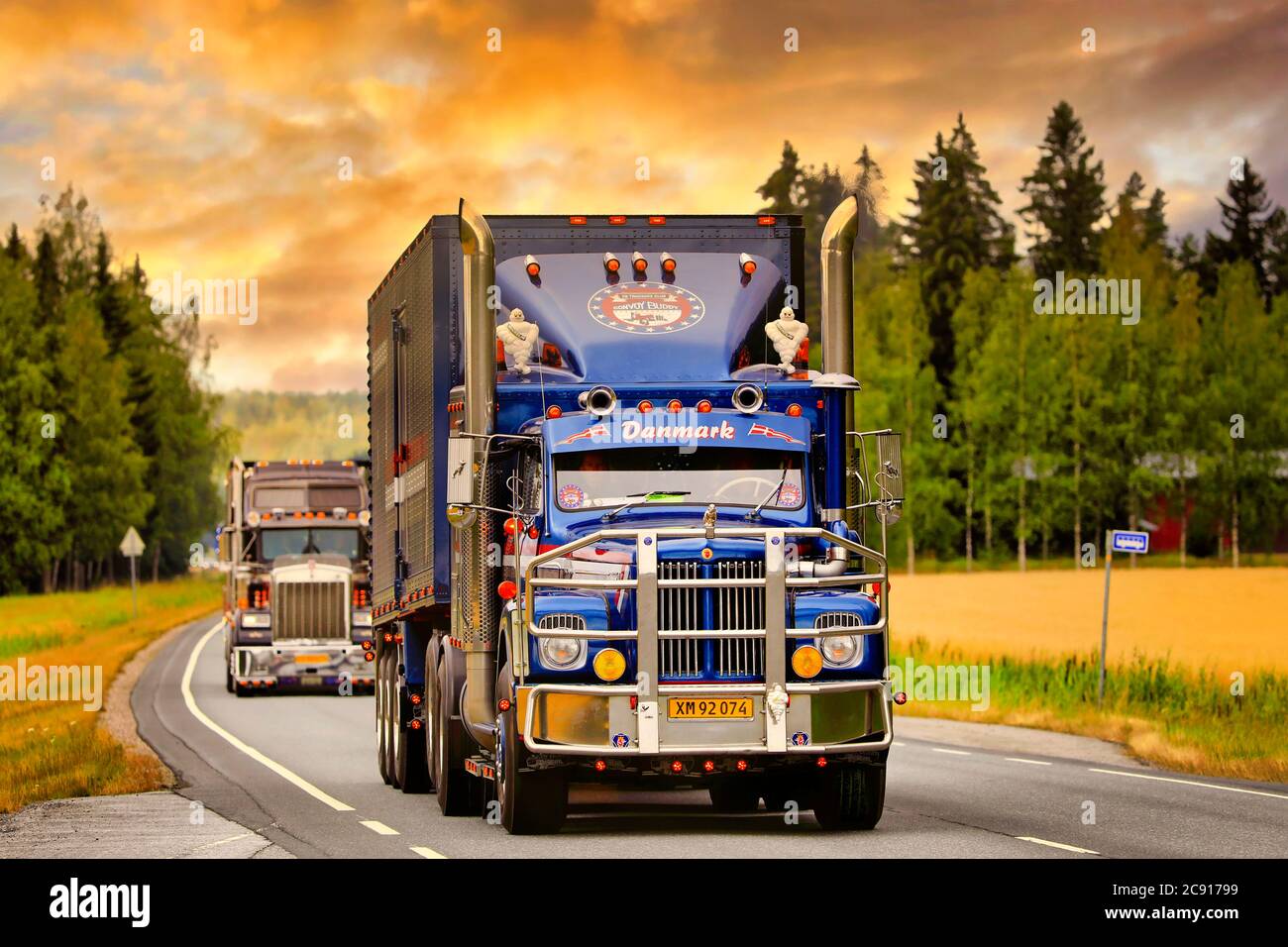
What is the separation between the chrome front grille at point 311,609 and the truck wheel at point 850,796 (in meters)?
21.1

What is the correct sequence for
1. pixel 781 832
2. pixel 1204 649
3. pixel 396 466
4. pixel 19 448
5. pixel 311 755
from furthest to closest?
pixel 19 448 → pixel 1204 649 → pixel 311 755 → pixel 396 466 → pixel 781 832

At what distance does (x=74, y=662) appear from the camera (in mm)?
46625

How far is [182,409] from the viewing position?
121062 millimetres

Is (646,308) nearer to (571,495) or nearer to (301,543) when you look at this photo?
(571,495)

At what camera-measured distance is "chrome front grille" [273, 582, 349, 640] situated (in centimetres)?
3609

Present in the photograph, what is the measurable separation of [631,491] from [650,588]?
4.40ft

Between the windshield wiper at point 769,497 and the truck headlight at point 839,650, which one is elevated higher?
the windshield wiper at point 769,497

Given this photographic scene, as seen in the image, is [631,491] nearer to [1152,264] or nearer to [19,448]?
[19,448]

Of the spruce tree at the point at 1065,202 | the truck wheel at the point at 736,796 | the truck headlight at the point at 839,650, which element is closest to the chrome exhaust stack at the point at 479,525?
the truck wheel at the point at 736,796

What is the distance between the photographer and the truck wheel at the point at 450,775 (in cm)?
1717

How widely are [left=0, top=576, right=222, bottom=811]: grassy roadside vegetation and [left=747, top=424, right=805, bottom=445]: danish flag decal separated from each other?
7.26m

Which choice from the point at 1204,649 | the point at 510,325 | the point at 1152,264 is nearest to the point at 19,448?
the point at 1152,264

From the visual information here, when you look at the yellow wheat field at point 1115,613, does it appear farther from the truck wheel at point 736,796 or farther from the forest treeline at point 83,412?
the forest treeline at point 83,412

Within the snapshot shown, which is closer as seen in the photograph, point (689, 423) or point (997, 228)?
point (689, 423)
